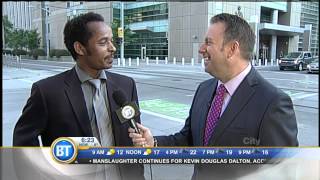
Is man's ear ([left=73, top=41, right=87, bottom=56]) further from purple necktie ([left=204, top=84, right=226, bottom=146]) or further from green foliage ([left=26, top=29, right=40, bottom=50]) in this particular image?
purple necktie ([left=204, top=84, right=226, bottom=146])

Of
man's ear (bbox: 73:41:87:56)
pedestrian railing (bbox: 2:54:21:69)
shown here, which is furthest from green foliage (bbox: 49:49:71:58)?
pedestrian railing (bbox: 2:54:21:69)

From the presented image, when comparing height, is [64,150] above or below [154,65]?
below

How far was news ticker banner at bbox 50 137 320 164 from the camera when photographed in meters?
1.88

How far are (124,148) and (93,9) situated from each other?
761mm

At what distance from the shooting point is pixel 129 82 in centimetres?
192

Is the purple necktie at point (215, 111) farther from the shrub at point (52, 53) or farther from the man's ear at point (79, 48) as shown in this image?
the shrub at point (52, 53)

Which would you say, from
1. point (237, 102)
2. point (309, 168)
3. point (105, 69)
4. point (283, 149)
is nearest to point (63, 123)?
point (105, 69)

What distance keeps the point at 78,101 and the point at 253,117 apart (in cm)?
83

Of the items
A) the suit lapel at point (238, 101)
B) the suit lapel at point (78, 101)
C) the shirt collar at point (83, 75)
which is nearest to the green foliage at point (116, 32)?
the shirt collar at point (83, 75)

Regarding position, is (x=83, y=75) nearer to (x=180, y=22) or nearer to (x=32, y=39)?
(x=32, y=39)

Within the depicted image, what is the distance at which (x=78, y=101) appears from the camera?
5.70 ft

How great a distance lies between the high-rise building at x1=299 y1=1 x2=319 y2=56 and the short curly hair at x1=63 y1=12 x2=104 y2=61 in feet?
3.78

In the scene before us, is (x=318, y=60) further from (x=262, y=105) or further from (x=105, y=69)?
(x=105, y=69)

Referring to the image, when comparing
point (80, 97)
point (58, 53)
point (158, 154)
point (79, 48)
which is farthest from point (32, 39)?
point (158, 154)
